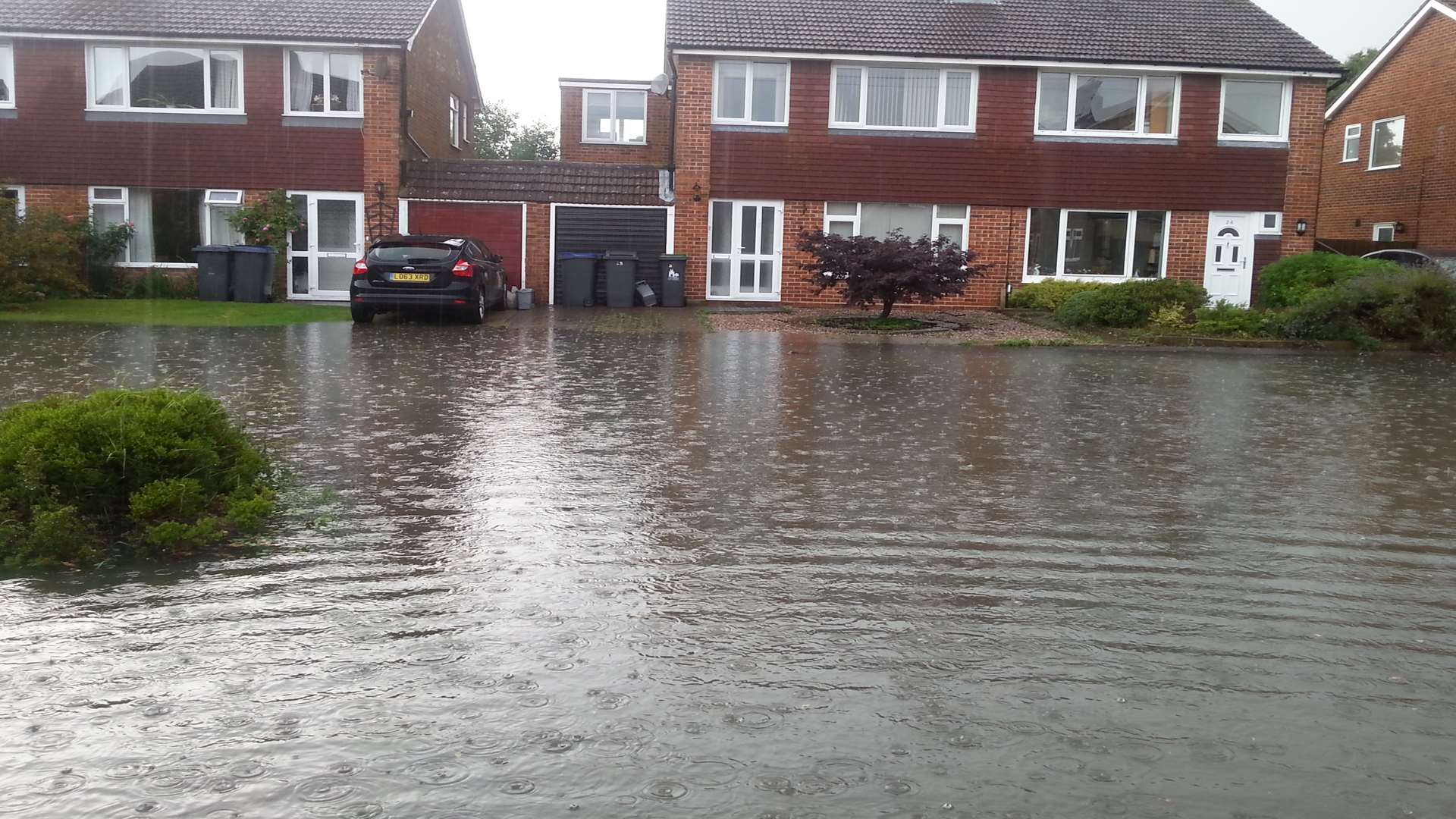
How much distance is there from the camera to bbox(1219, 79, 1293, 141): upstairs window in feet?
89.2

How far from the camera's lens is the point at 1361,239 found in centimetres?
3569

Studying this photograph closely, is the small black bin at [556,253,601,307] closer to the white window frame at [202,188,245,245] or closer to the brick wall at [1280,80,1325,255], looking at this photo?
the white window frame at [202,188,245,245]

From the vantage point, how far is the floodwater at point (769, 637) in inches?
147

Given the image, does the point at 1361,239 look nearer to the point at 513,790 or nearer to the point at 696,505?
the point at 696,505

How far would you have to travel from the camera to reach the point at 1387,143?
35.9 m

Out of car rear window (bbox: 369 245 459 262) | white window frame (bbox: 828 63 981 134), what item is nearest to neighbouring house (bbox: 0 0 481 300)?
car rear window (bbox: 369 245 459 262)

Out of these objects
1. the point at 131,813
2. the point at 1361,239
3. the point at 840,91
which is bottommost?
the point at 131,813

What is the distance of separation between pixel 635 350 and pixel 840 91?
38.8 feet

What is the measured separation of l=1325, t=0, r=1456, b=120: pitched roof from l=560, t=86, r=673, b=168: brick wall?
18.1 metres

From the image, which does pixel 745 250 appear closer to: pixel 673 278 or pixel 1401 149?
pixel 673 278

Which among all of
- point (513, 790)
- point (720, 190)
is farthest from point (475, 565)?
point (720, 190)

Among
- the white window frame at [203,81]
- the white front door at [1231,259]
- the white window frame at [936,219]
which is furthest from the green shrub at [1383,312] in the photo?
the white window frame at [203,81]

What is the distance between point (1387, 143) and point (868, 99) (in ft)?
59.2

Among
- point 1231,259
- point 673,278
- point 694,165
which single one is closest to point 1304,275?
point 1231,259
